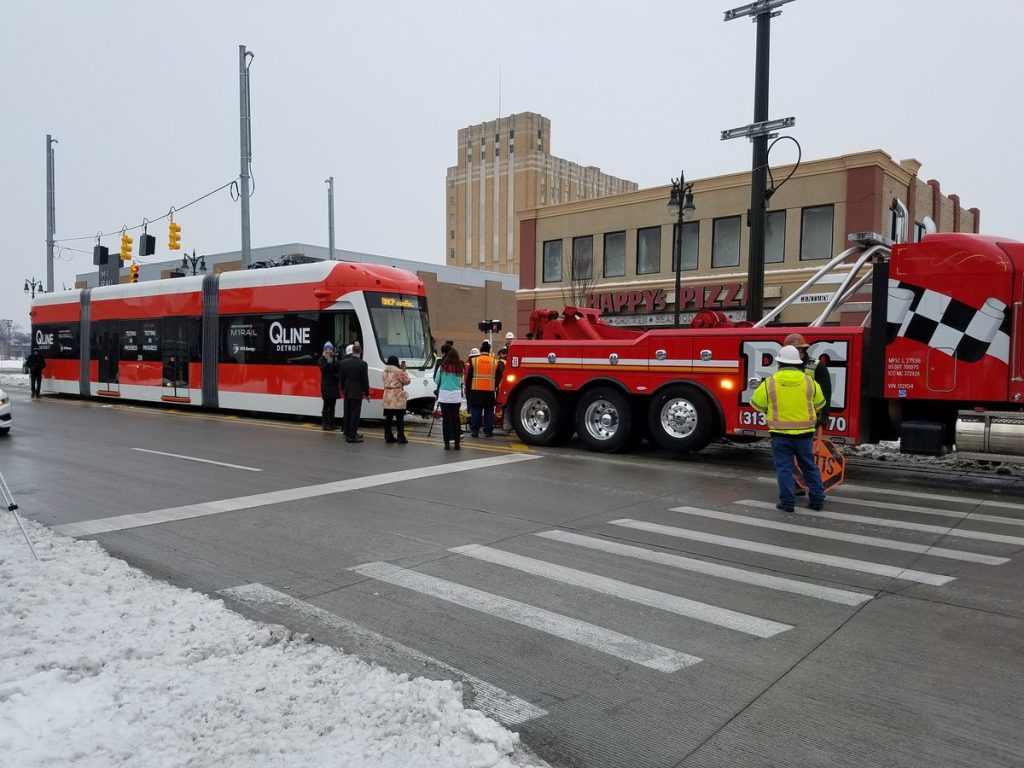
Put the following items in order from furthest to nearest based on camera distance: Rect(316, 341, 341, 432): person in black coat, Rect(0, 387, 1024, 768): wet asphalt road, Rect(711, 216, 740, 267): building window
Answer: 1. Rect(711, 216, 740, 267): building window
2. Rect(316, 341, 341, 432): person in black coat
3. Rect(0, 387, 1024, 768): wet asphalt road

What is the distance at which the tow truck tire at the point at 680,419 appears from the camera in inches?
464

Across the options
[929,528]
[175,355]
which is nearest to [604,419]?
[929,528]

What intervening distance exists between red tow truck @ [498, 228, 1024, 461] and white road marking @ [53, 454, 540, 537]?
2251mm

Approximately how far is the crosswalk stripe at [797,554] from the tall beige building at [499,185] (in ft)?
319

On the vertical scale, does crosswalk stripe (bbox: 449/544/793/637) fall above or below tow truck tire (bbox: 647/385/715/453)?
below

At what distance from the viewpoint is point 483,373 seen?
14945 mm

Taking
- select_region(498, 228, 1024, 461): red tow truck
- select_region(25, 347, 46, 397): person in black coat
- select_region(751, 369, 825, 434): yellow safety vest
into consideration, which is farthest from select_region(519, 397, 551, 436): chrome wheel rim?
select_region(25, 347, 46, 397): person in black coat

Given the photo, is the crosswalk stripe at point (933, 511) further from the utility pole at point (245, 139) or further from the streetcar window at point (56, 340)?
the streetcar window at point (56, 340)

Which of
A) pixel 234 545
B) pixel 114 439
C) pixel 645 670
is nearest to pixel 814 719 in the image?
pixel 645 670

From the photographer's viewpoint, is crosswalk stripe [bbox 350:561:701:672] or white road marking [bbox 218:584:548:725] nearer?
white road marking [bbox 218:584:548:725]

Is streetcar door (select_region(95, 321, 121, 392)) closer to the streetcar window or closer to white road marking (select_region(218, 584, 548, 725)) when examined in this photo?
the streetcar window

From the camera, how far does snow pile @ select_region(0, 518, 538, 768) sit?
3180mm

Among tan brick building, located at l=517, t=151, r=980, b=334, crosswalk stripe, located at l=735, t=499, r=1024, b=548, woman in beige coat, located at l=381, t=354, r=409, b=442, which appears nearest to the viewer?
crosswalk stripe, located at l=735, t=499, r=1024, b=548

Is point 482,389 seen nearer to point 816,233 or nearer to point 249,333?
point 249,333
